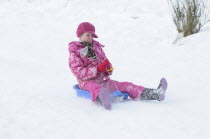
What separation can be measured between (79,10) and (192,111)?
6.60 meters

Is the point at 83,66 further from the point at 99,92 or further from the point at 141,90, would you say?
the point at 141,90

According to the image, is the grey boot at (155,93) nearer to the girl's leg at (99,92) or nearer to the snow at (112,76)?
the snow at (112,76)

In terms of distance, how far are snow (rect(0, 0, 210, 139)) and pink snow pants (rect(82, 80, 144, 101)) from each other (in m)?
0.13

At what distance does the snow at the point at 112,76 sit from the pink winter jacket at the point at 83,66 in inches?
9.4

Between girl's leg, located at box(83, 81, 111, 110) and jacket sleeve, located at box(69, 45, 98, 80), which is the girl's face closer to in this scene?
jacket sleeve, located at box(69, 45, 98, 80)

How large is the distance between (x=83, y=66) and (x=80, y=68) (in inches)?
3.4

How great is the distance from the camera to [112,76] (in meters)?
5.34

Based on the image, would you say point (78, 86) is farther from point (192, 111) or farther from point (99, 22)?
point (99, 22)

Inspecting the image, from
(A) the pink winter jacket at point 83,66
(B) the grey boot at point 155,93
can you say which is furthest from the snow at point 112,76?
(A) the pink winter jacket at point 83,66

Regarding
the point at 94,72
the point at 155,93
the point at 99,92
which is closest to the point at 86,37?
the point at 94,72

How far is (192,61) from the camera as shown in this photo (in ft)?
18.7

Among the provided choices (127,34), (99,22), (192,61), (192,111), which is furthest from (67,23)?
(192,111)

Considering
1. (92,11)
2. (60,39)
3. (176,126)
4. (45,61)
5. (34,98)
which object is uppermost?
(92,11)

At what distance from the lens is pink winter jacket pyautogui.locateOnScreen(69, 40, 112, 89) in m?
3.85
